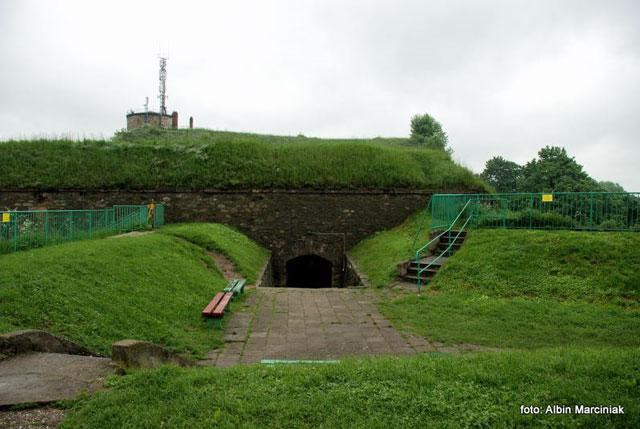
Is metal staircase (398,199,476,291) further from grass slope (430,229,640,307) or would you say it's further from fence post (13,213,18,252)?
fence post (13,213,18,252)

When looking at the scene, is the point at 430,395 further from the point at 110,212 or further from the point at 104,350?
the point at 110,212

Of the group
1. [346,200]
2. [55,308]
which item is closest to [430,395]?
[55,308]

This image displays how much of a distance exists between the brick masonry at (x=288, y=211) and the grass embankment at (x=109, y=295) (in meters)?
8.92

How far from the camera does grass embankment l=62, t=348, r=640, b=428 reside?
141 inches

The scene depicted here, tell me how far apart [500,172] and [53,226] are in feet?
188

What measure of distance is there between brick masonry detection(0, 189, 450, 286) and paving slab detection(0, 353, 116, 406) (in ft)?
49.0

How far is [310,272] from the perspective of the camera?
21.9m

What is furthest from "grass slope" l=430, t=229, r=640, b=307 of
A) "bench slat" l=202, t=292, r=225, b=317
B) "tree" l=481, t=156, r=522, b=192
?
"tree" l=481, t=156, r=522, b=192

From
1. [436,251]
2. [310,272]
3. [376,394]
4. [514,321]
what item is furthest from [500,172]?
[376,394]

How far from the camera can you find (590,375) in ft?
14.1

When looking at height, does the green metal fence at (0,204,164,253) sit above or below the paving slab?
above

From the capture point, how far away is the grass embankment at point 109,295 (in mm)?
6061

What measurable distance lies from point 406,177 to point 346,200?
2.90m

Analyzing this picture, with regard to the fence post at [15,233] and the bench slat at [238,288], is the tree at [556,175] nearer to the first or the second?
the bench slat at [238,288]
